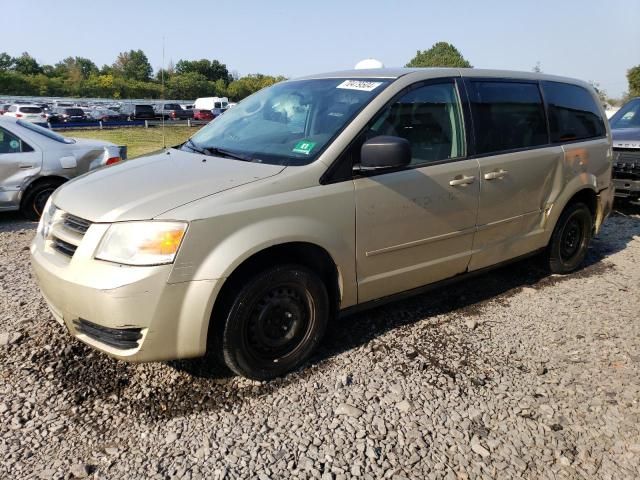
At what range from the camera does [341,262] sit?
3.13 metres

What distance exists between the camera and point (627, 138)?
7.52m

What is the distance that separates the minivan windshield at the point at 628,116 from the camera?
27.6 feet

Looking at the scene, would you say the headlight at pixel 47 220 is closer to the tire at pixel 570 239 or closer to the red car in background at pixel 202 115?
the tire at pixel 570 239

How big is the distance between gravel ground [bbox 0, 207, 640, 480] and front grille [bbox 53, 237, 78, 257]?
0.75 m

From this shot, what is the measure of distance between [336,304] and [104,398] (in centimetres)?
142

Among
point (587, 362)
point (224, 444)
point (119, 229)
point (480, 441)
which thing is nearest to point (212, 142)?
point (119, 229)

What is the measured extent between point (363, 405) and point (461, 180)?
5.61ft

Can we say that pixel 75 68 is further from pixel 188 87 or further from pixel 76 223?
pixel 76 223

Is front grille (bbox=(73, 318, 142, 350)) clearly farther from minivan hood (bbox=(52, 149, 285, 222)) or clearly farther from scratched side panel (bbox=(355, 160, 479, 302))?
scratched side panel (bbox=(355, 160, 479, 302))

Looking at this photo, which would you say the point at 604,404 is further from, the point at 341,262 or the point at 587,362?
the point at 341,262

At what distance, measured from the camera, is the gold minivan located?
263 cm

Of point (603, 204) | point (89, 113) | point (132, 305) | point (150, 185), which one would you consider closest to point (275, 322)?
point (132, 305)

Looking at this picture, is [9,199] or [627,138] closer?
[9,199]

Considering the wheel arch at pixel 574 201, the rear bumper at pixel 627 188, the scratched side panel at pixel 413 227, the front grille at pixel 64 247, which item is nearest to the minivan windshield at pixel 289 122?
the scratched side panel at pixel 413 227
